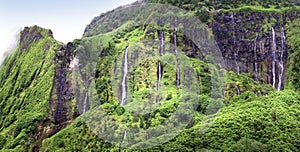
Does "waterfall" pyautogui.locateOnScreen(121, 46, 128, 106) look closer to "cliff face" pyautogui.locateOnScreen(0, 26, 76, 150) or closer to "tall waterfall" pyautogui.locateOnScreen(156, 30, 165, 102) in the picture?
"tall waterfall" pyautogui.locateOnScreen(156, 30, 165, 102)

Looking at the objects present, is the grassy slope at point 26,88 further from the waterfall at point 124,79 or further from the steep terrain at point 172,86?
the waterfall at point 124,79

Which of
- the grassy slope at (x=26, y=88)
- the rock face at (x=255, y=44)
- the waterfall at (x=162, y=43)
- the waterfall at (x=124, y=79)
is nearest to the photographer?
the waterfall at (x=124, y=79)

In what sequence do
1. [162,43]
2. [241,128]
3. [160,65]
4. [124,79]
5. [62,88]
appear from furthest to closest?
[62,88] → [162,43] → [124,79] → [160,65] → [241,128]

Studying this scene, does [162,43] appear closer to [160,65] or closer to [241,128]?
[160,65]

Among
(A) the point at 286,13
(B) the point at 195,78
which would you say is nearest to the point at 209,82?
(B) the point at 195,78

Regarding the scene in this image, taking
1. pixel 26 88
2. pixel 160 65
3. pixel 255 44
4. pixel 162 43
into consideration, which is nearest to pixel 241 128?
pixel 160 65

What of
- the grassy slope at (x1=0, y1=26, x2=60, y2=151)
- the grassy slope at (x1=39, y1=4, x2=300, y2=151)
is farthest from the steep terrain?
the grassy slope at (x1=0, y1=26, x2=60, y2=151)

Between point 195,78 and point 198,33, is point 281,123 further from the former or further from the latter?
point 198,33

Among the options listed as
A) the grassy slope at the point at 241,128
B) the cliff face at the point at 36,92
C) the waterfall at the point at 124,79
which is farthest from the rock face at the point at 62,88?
the waterfall at the point at 124,79
